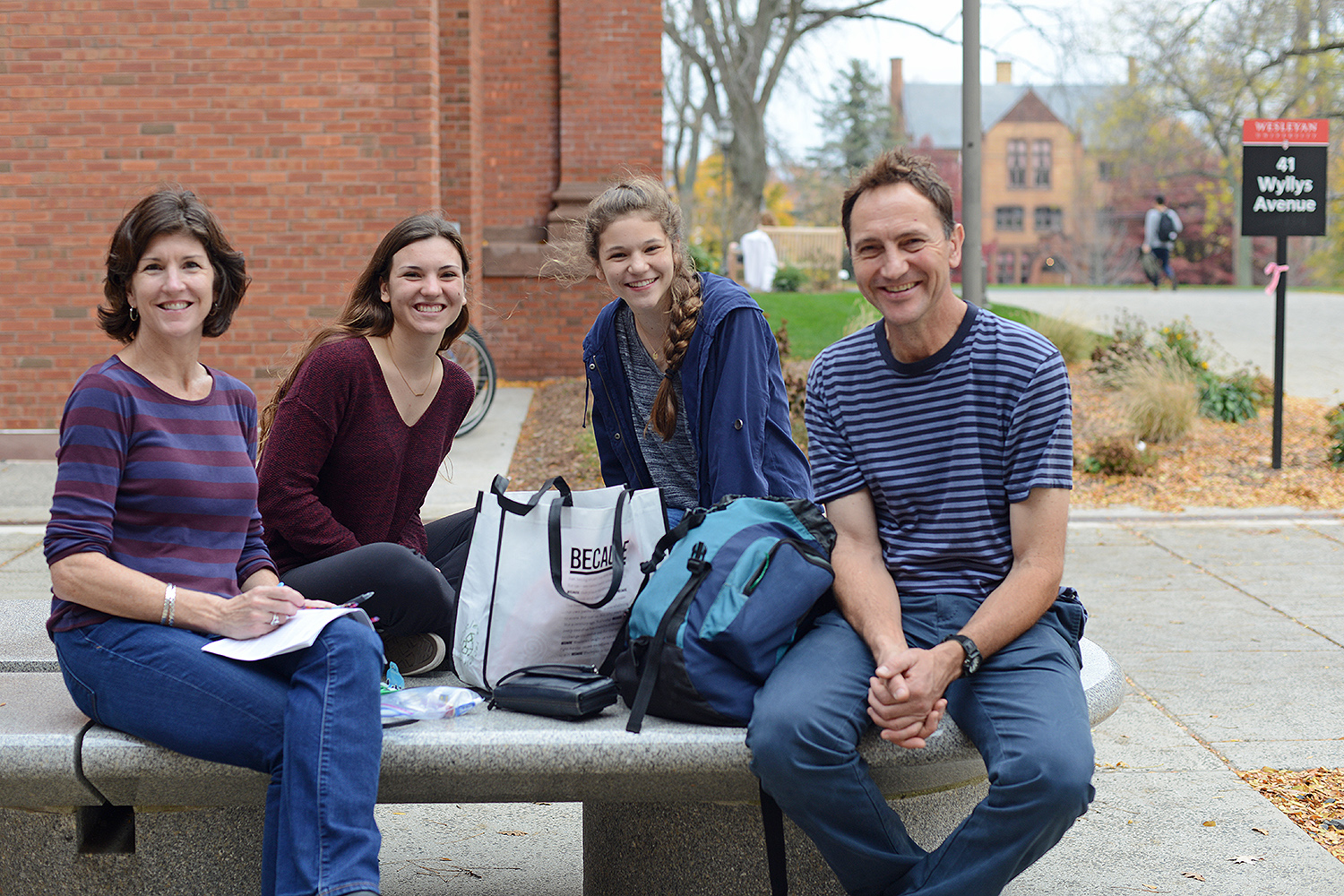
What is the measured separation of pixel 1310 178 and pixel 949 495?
27.0 feet

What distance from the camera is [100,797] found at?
2631mm

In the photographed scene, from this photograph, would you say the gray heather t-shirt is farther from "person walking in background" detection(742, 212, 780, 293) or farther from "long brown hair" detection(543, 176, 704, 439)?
"person walking in background" detection(742, 212, 780, 293)

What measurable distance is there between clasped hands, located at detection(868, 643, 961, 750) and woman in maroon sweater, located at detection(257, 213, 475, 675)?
3.56ft

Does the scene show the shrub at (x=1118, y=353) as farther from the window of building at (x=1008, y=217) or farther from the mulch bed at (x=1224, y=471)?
the window of building at (x=1008, y=217)

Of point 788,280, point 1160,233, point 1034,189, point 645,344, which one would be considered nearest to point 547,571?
point 645,344

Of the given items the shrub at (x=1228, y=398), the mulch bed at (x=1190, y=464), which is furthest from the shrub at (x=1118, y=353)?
the shrub at (x=1228, y=398)

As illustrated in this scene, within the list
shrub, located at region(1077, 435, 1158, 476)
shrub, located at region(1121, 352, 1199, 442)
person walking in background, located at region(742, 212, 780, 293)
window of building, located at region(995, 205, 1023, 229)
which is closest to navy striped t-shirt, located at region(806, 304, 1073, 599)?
shrub, located at region(1077, 435, 1158, 476)

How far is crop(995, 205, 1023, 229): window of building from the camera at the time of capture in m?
74.1

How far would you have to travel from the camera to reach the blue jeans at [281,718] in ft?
7.74

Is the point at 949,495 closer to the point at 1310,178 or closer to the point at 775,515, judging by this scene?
the point at 775,515

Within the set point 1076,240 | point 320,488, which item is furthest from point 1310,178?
point 1076,240

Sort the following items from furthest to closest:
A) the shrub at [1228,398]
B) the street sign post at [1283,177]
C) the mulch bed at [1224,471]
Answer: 1. the shrub at [1228,398]
2. the street sign post at [1283,177]
3. the mulch bed at [1224,471]

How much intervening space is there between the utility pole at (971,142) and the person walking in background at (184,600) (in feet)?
23.9

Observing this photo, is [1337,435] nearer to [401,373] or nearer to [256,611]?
[401,373]
